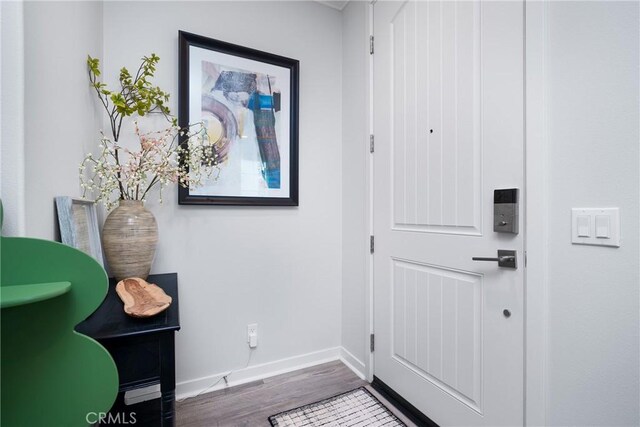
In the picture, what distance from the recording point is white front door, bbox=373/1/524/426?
1.11m

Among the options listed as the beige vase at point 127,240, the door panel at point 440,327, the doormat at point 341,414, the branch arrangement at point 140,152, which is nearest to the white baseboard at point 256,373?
the doormat at point 341,414

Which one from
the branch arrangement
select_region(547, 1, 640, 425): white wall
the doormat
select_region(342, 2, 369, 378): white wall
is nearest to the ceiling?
select_region(342, 2, 369, 378): white wall

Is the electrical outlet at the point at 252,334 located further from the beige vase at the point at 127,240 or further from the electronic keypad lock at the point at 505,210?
the electronic keypad lock at the point at 505,210

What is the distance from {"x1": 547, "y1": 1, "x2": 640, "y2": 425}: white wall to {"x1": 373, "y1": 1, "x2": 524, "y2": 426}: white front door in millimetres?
117

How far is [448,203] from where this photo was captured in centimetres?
133

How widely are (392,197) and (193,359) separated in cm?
154

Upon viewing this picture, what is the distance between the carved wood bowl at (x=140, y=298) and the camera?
2.91ft

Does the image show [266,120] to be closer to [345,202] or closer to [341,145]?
[341,145]

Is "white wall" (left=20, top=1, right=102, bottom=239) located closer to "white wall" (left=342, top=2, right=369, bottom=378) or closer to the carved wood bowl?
the carved wood bowl

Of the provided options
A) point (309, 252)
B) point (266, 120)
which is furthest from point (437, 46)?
point (309, 252)

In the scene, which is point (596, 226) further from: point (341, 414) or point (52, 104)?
point (52, 104)

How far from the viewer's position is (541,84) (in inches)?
39.4

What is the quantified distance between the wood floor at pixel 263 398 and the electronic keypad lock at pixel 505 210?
1123mm

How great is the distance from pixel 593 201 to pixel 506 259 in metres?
0.34
